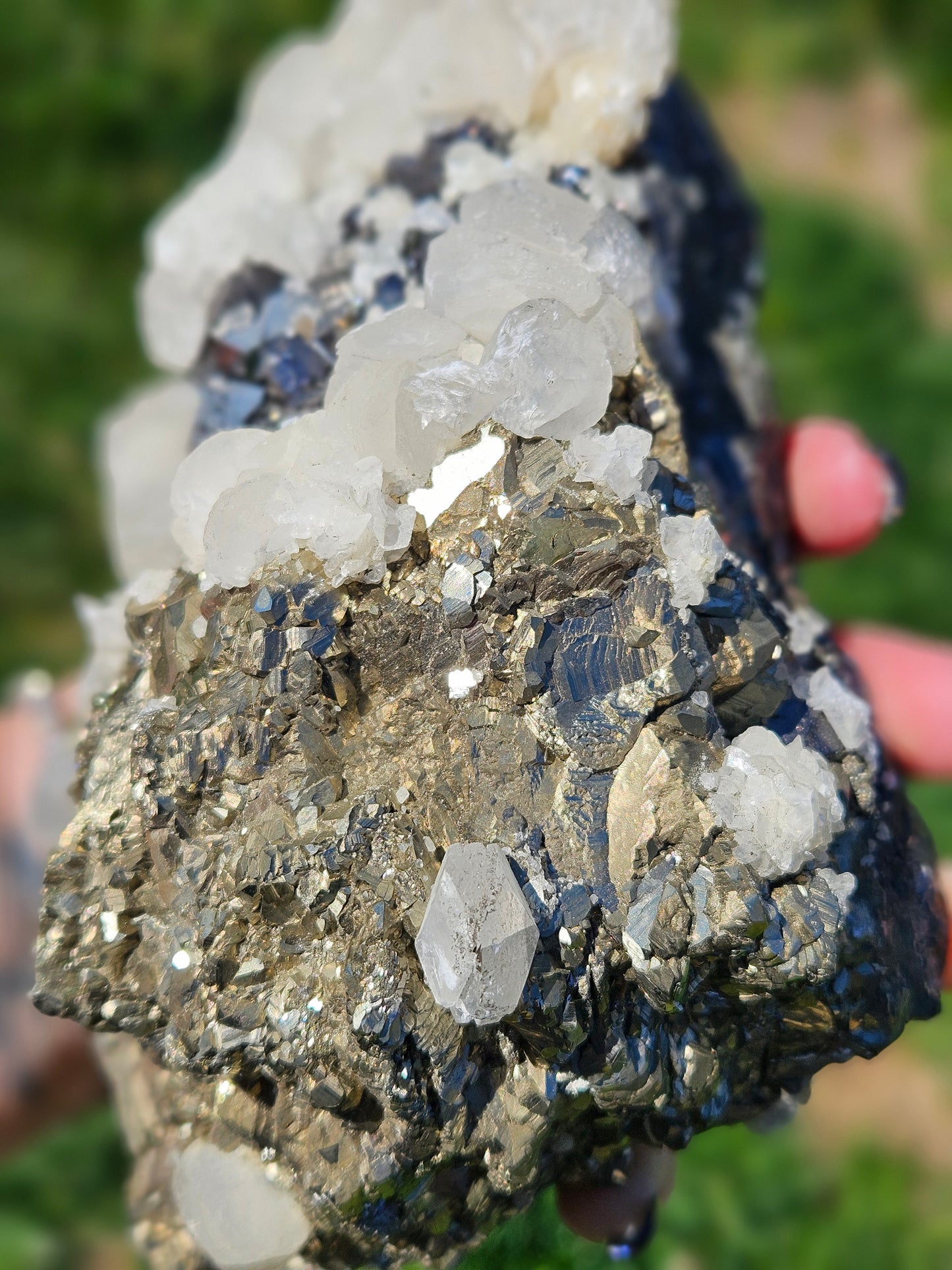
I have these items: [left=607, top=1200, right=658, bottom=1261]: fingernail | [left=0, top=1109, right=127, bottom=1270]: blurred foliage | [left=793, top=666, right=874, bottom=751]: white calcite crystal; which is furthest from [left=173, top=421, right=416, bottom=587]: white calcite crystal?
[left=0, top=1109, right=127, bottom=1270]: blurred foliage

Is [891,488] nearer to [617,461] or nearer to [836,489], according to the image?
[836,489]

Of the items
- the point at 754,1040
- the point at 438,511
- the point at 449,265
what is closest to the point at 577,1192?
the point at 754,1040

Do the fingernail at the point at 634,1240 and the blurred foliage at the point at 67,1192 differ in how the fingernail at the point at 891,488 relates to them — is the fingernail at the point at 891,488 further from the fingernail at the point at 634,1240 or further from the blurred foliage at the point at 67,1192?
the blurred foliage at the point at 67,1192

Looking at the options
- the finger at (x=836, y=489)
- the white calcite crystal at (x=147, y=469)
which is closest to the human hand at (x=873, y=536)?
the finger at (x=836, y=489)

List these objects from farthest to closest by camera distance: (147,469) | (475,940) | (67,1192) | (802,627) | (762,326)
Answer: (762,326) → (67,1192) → (147,469) → (802,627) → (475,940)

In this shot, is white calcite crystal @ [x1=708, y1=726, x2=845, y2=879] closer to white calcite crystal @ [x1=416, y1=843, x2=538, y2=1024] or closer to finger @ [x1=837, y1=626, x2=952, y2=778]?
white calcite crystal @ [x1=416, y1=843, x2=538, y2=1024]

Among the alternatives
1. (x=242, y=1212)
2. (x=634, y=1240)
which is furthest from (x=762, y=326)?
(x=242, y=1212)
